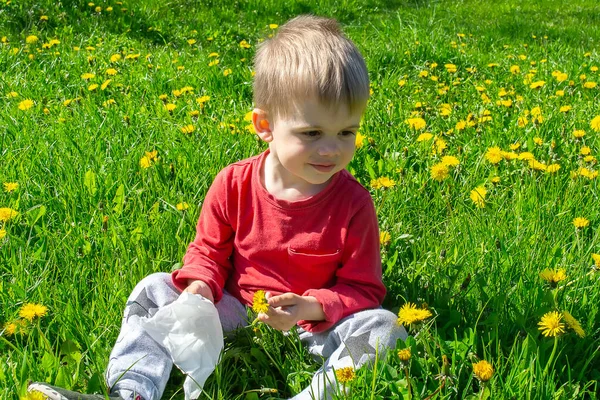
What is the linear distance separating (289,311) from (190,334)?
0.82 ft

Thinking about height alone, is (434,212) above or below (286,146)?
below

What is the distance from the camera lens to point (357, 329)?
1861 mm

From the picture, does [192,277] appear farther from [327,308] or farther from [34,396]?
[34,396]

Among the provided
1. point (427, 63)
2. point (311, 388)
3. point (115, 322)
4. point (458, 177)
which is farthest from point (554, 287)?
point (427, 63)

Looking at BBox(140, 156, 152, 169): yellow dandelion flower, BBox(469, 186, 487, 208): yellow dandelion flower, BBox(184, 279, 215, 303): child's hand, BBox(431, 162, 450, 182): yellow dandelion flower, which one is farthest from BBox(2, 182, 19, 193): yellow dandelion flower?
BBox(469, 186, 487, 208): yellow dandelion flower

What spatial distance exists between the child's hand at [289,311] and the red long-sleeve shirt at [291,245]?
0.03m

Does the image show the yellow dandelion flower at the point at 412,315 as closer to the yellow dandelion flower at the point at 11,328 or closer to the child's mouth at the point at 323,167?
the child's mouth at the point at 323,167

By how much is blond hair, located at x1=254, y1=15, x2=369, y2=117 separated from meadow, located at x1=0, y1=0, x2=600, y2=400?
545mm

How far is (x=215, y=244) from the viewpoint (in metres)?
2.07

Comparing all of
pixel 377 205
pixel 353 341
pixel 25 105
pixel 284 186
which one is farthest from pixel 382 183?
pixel 25 105

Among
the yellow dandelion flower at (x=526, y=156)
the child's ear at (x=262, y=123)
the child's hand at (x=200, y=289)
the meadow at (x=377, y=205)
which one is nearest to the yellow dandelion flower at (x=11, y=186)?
the meadow at (x=377, y=205)

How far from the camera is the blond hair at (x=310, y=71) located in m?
1.78

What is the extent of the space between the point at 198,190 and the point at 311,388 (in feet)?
3.57

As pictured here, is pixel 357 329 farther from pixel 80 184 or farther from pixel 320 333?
pixel 80 184
